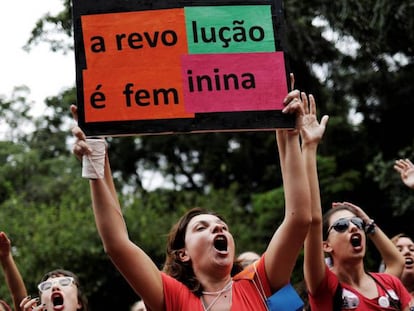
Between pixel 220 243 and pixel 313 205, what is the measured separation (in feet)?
1.77

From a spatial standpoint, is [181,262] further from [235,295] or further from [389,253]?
[389,253]

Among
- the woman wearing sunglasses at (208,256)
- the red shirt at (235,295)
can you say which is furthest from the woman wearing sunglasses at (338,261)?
the red shirt at (235,295)

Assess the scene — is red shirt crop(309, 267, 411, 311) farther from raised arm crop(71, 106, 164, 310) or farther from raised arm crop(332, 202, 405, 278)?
raised arm crop(71, 106, 164, 310)

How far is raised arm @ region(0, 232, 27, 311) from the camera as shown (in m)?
4.92

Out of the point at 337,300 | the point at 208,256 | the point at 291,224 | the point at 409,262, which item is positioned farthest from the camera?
the point at 409,262

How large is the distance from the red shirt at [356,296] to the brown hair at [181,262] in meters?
0.74

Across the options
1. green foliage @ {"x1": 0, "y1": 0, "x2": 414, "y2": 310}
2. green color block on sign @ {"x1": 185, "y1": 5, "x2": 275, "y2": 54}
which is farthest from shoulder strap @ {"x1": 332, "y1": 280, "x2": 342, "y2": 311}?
green foliage @ {"x1": 0, "y1": 0, "x2": 414, "y2": 310}

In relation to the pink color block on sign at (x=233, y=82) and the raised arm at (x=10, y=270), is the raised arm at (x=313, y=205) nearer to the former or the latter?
the pink color block on sign at (x=233, y=82)

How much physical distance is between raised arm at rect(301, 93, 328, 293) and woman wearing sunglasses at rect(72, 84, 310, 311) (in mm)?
375

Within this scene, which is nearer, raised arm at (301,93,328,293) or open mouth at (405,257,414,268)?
raised arm at (301,93,328,293)

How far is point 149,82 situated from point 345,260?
1730mm

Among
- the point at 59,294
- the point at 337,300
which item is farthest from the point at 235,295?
the point at 59,294

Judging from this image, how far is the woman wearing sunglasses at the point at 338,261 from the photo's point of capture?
3865 mm

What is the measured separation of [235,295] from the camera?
3416 millimetres
